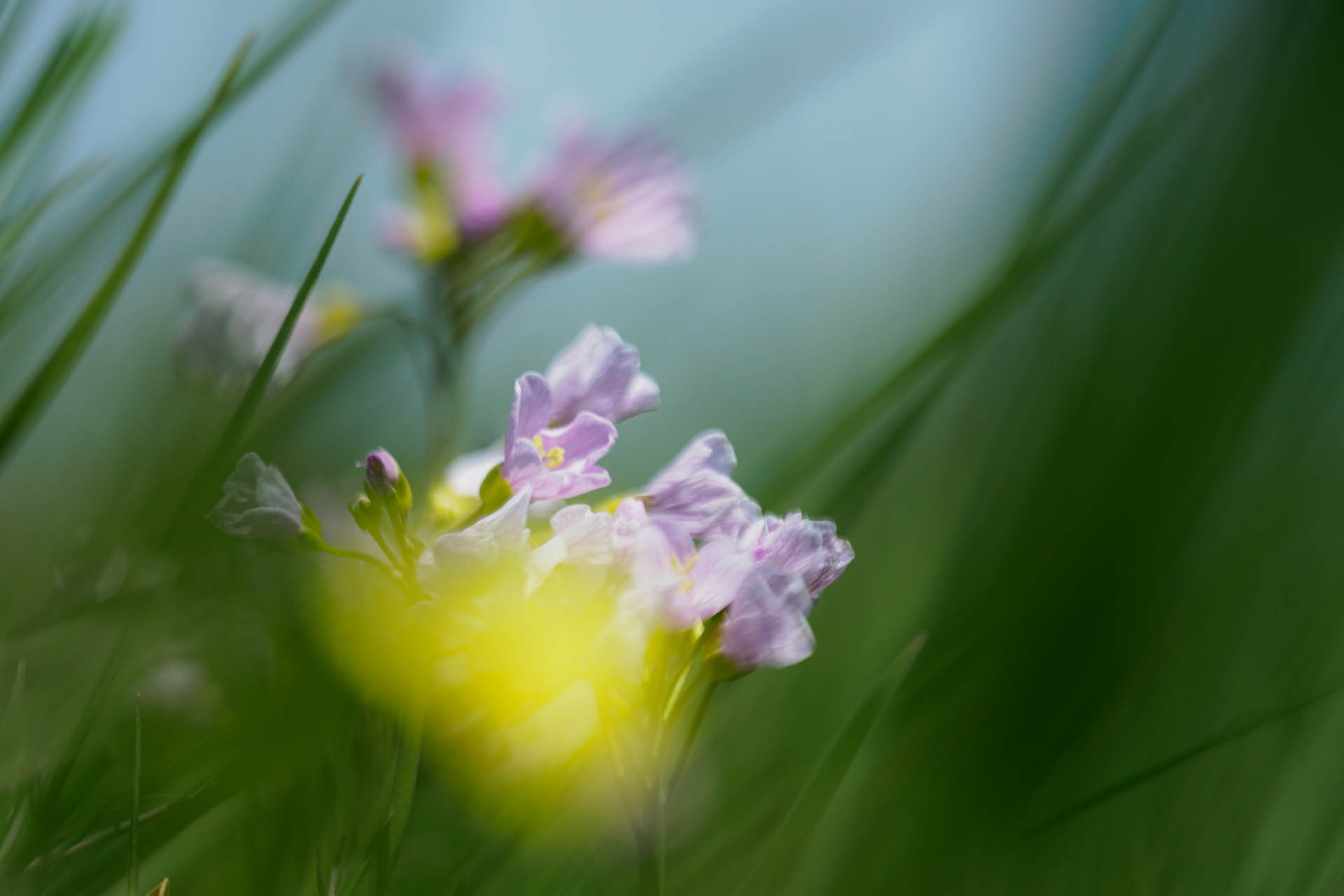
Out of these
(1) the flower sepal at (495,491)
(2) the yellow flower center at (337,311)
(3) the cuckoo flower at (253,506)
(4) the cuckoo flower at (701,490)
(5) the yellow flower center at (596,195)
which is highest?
(5) the yellow flower center at (596,195)

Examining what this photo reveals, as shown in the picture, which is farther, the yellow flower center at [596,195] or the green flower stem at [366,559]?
the yellow flower center at [596,195]

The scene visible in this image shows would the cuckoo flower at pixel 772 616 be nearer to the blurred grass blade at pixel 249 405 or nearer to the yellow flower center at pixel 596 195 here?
the blurred grass blade at pixel 249 405

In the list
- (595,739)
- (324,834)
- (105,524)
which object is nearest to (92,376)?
(105,524)

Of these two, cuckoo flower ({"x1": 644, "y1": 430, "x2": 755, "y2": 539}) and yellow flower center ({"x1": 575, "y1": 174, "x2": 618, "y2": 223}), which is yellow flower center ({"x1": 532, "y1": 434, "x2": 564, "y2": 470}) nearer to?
cuckoo flower ({"x1": 644, "y1": 430, "x2": 755, "y2": 539})

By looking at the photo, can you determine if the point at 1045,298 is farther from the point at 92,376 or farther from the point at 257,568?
the point at 92,376

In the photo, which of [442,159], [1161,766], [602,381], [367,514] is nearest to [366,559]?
[367,514]

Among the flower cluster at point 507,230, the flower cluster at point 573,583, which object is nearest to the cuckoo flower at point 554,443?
the flower cluster at point 573,583
